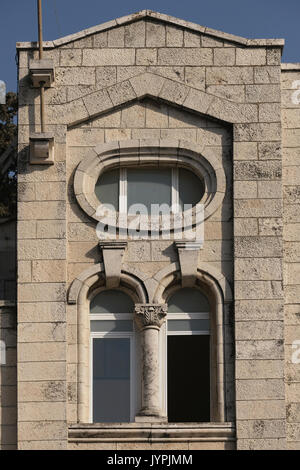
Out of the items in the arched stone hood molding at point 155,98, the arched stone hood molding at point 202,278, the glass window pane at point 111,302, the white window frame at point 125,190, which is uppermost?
the arched stone hood molding at point 155,98

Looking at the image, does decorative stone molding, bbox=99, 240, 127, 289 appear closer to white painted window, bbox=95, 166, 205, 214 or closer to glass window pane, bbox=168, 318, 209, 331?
white painted window, bbox=95, 166, 205, 214

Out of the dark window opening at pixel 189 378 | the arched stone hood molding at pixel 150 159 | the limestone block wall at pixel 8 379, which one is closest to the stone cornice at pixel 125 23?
the arched stone hood molding at pixel 150 159

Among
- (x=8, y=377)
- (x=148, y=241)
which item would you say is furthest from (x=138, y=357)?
(x=8, y=377)

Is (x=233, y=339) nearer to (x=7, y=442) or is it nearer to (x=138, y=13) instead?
(x=7, y=442)

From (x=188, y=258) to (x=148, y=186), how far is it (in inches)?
72.7

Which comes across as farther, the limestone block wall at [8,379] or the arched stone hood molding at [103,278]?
the arched stone hood molding at [103,278]

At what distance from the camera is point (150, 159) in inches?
1302

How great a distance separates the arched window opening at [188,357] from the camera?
32.2 meters

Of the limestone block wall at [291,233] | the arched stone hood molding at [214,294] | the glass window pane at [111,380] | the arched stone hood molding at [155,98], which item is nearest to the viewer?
the limestone block wall at [291,233]

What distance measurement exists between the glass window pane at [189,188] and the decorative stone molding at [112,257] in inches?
64.8

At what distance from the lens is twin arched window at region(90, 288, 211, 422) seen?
1265 inches

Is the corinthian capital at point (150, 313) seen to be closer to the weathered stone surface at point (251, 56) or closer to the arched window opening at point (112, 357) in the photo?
the arched window opening at point (112, 357)

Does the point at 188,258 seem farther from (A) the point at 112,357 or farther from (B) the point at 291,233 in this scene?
(A) the point at 112,357
